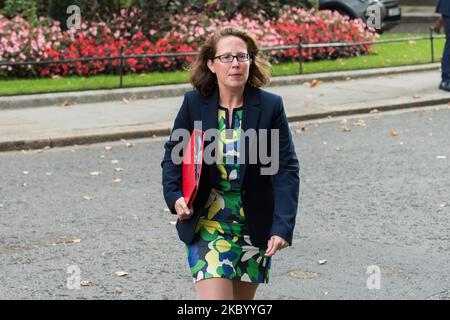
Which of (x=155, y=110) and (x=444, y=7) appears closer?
(x=155, y=110)

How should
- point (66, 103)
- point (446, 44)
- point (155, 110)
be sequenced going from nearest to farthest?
point (155, 110) < point (66, 103) < point (446, 44)

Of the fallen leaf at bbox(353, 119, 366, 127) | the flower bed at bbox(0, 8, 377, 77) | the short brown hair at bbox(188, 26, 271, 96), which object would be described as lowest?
the fallen leaf at bbox(353, 119, 366, 127)

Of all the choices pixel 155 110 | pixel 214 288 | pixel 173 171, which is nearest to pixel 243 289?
pixel 214 288

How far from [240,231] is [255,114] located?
20.7 inches

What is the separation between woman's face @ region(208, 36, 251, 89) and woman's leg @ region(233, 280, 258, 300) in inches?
35.1

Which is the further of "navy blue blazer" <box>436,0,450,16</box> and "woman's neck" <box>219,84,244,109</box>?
"navy blue blazer" <box>436,0,450,16</box>

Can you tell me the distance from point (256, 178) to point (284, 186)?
0.13 m

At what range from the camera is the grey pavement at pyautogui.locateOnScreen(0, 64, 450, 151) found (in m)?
12.9

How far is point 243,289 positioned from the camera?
496 cm

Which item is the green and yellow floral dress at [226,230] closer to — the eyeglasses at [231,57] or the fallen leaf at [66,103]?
the eyeglasses at [231,57]

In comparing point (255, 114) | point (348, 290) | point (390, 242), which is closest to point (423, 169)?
point (390, 242)
